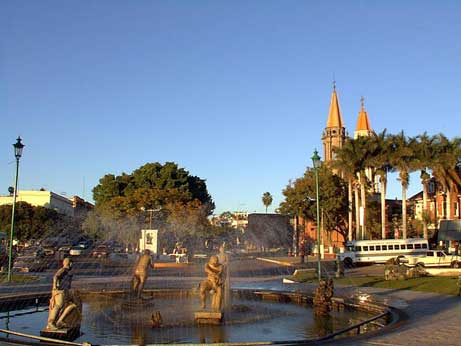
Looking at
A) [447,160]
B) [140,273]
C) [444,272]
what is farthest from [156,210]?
[140,273]

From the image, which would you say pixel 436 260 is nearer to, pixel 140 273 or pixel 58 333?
pixel 140 273

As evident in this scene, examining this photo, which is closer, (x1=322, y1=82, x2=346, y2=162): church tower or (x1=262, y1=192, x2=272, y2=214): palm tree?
(x1=322, y1=82, x2=346, y2=162): church tower

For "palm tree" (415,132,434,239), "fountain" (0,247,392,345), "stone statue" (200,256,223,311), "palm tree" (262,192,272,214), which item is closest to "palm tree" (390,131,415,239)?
"palm tree" (415,132,434,239)

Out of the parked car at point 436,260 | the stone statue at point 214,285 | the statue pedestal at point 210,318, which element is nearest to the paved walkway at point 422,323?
the statue pedestal at point 210,318

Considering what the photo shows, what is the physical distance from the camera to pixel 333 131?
123312 millimetres

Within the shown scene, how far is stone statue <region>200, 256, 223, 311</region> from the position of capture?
1427 cm

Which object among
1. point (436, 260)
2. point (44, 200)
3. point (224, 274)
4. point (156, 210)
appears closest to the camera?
point (224, 274)

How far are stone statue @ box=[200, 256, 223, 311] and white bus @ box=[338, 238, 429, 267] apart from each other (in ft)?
98.3

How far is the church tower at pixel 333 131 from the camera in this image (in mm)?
122375

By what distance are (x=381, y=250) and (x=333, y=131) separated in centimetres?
8288

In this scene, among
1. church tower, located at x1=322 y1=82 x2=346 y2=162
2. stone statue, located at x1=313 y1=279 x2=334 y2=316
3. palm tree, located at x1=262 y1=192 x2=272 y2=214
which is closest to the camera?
stone statue, located at x1=313 y1=279 x2=334 y2=316

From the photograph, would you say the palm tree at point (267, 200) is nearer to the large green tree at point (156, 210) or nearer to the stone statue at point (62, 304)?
the large green tree at point (156, 210)

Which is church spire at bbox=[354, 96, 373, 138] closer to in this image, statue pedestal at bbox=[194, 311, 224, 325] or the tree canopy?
the tree canopy

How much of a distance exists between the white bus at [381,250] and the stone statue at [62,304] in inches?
1326
